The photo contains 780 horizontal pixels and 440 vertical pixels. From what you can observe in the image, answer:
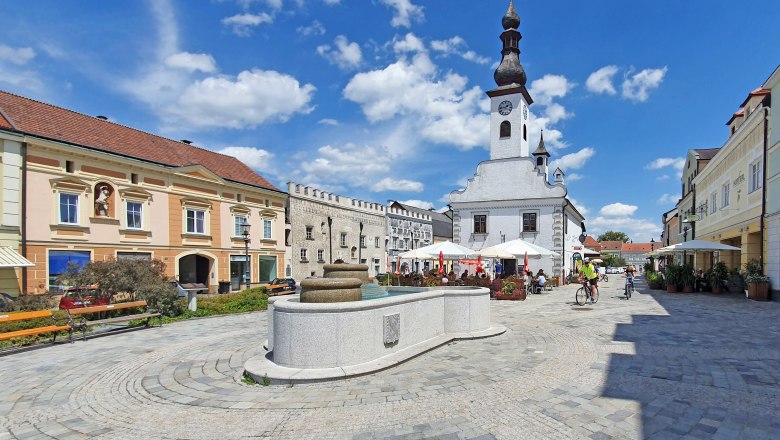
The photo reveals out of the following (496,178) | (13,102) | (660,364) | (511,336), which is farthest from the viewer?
(496,178)

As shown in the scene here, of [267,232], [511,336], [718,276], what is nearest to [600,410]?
[511,336]

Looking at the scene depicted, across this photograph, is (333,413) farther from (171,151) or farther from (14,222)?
(171,151)

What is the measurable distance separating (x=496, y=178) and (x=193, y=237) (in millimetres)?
23624

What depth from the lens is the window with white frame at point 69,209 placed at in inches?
754

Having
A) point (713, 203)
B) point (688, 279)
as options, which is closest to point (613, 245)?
point (713, 203)

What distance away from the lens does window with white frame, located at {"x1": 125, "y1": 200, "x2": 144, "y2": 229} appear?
22.0 metres

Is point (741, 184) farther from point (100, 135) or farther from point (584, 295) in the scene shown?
point (100, 135)

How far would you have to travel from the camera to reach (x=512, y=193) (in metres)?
34.1

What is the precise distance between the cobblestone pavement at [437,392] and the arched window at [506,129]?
91.8 feet

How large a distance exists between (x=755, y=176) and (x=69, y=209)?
31974 mm

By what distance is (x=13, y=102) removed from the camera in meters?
19.9

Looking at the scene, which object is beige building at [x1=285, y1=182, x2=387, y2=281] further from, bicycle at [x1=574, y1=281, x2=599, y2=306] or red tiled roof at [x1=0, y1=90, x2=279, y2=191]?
bicycle at [x1=574, y1=281, x2=599, y2=306]

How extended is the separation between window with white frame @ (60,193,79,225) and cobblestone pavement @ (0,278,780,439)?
43.0 ft

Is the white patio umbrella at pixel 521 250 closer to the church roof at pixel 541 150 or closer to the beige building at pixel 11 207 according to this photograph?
the beige building at pixel 11 207
